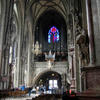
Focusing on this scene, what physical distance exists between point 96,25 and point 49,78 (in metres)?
26.7

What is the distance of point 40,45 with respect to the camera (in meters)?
27.3

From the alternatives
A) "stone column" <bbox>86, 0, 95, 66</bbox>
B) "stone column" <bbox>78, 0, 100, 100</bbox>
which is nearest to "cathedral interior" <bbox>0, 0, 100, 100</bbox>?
"stone column" <bbox>86, 0, 95, 66</bbox>

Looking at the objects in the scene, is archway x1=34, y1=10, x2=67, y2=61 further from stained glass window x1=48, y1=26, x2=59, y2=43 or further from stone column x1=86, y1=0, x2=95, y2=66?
stone column x1=86, y1=0, x2=95, y2=66

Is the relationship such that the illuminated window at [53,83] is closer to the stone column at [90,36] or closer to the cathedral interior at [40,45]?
the cathedral interior at [40,45]

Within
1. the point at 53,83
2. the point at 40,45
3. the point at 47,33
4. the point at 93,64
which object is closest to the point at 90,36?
the point at 93,64

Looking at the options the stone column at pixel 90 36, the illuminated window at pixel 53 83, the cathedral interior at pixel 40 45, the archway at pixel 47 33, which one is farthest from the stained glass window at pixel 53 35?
the stone column at pixel 90 36

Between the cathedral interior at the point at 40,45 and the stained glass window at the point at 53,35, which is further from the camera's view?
the stained glass window at the point at 53,35

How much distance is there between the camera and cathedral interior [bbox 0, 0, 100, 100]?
49.5ft

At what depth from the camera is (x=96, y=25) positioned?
24.7 ft

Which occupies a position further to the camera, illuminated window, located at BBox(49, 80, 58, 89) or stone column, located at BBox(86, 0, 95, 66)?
illuminated window, located at BBox(49, 80, 58, 89)

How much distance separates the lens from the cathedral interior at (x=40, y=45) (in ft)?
49.5

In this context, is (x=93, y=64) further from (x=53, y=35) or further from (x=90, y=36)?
Answer: (x=53, y=35)

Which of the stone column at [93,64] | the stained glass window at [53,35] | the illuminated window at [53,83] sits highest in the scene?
the stained glass window at [53,35]

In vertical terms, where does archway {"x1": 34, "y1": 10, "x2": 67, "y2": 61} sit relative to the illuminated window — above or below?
above
